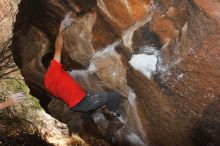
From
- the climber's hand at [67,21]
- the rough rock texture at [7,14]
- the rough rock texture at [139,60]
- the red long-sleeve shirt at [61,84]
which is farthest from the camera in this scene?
the rough rock texture at [7,14]

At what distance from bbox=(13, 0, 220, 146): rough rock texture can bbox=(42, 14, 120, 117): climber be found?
0.23 meters

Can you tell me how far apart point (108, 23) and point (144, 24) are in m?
0.86

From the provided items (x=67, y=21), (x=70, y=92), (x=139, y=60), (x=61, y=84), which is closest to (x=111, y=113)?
(x=70, y=92)

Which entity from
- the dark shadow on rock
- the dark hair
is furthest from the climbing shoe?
the dark hair

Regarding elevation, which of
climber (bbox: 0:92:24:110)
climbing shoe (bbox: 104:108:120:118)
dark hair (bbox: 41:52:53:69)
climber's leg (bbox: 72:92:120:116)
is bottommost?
climbing shoe (bbox: 104:108:120:118)

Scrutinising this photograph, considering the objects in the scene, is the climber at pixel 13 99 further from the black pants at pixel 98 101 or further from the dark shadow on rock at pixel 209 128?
the dark shadow on rock at pixel 209 128

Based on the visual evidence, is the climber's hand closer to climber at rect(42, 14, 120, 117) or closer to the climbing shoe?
climber at rect(42, 14, 120, 117)

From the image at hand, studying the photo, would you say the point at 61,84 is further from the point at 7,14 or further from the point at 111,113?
the point at 7,14

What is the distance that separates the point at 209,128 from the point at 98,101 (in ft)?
6.66

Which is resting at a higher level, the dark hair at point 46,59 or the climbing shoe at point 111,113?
the dark hair at point 46,59

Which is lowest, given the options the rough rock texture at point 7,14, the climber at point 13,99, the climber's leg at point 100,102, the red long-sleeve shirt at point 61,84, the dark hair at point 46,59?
the climber's leg at point 100,102

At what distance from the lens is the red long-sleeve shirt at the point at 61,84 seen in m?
5.47

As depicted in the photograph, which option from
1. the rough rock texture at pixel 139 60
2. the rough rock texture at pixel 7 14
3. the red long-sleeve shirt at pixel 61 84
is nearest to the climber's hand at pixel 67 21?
the rough rock texture at pixel 139 60

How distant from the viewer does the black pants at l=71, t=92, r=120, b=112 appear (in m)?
5.92
